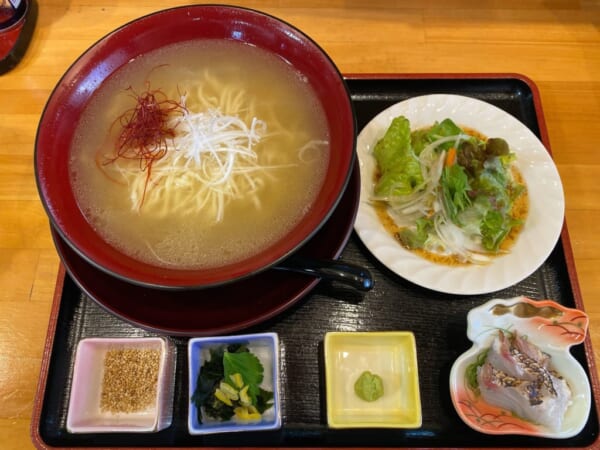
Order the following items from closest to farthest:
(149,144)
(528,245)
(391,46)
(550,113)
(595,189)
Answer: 1. (149,144)
2. (528,245)
3. (595,189)
4. (550,113)
5. (391,46)

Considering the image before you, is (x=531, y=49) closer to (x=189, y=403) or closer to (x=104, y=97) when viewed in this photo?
(x=104, y=97)

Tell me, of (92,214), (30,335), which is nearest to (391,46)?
(92,214)

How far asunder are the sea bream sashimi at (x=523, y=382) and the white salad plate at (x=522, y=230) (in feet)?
0.67

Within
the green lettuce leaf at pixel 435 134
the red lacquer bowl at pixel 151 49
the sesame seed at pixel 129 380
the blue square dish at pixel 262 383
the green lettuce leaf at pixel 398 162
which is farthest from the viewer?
the green lettuce leaf at pixel 435 134

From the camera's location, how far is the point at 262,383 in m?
1.43

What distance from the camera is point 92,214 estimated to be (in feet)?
4.50

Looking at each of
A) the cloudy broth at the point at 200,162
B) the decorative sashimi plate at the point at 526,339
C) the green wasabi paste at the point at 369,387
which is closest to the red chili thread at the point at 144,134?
the cloudy broth at the point at 200,162

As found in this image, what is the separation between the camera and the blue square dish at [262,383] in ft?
4.29

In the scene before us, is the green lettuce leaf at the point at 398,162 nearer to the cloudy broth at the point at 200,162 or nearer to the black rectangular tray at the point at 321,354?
the black rectangular tray at the point at 321,354

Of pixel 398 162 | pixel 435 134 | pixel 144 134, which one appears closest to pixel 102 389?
pixel 144 134

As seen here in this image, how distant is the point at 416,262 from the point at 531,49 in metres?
1.23

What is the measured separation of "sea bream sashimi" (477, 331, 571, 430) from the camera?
1330 millimetres

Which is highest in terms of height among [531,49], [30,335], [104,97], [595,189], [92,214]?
[531,49]

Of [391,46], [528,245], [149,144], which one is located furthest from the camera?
[391,46]
